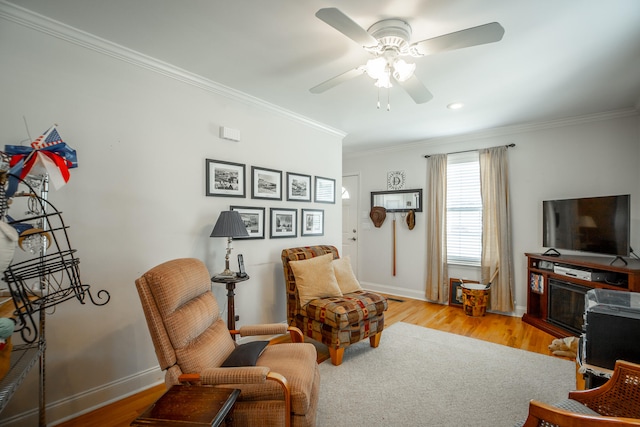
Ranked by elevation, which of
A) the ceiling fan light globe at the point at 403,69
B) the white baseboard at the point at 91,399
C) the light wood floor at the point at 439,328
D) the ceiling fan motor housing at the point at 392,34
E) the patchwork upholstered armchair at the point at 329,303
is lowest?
the light wood floor at the point at 439,328

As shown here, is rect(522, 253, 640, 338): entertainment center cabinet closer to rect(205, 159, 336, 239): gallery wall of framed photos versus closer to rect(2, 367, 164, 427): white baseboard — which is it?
rect(205, 159, 336, 239): gallery wall of framed photos

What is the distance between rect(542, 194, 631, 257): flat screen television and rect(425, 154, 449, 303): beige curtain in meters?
1.25

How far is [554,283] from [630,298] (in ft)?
6.17

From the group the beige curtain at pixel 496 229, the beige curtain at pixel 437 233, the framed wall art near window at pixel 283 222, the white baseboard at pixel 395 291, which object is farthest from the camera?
the white baseboard at pixel 395 291

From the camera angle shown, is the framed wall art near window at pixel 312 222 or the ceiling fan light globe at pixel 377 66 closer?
Answer: the ceiling fan light globe at pixel 377 66

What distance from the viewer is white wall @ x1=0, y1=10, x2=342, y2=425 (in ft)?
6.29

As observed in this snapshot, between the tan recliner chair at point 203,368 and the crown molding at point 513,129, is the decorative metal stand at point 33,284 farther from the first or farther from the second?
the crown molding at point 513,129

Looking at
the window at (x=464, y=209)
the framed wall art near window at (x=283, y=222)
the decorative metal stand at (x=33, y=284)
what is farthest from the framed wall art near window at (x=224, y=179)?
the window at (x=464, y=209)

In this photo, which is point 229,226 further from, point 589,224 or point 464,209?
point 589,224

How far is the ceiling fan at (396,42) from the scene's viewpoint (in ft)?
5.03

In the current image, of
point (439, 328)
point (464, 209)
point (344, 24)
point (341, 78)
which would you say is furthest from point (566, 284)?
point (344, 24)

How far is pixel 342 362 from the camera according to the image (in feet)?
9.08

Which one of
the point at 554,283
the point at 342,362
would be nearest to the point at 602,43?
the point at 554,283

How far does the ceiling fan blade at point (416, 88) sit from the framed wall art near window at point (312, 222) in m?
1.94
